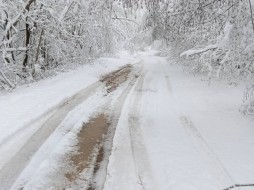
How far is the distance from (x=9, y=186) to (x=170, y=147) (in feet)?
9.62

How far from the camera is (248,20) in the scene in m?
8.27

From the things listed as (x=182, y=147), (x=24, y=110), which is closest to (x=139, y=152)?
(x=182, y=147)

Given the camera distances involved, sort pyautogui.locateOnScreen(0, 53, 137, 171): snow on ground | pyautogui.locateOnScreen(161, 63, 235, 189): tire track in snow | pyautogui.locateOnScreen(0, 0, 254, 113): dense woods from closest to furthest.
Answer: pyautogui.locateOnScreen(161, 63, 235, 189): tire track in snow, pyautogui.locateOnScreen(0, 53, 137, 171): snow on ground, pyautogui.locateOnScreen(0, 0, 254, 113): dense woods

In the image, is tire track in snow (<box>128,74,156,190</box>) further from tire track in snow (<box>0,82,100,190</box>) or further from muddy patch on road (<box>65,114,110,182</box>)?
tire track in snow (<box>0,82,100,190</box>)

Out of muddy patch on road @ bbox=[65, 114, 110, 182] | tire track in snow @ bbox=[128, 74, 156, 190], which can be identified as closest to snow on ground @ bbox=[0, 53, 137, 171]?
muddy patch on road @ bbox=[65, 114, 110, 182]

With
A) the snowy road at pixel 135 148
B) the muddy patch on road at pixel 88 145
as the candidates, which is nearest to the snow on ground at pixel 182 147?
the snowy road at pixel 135 148

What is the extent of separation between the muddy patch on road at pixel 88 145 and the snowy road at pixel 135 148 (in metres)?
0.02

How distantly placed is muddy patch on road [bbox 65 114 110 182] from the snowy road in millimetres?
16

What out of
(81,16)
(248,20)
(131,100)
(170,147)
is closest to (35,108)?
(131,100)

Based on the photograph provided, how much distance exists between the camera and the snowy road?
4895 mm

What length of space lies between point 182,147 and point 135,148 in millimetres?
867

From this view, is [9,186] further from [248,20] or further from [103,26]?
[103,26]

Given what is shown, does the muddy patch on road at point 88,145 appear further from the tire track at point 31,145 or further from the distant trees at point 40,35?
the distant trees at point 40,35

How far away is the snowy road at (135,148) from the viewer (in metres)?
4.89
